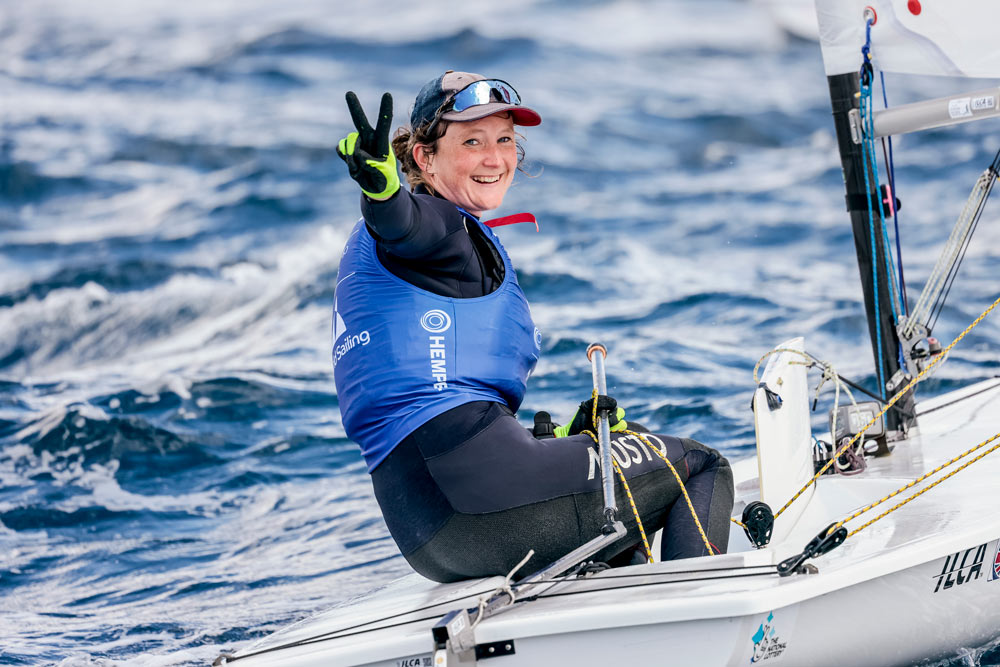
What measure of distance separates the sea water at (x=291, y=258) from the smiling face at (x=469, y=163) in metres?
0.22

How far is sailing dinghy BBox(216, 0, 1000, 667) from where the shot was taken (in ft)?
6.52

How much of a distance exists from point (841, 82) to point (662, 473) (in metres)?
1.58

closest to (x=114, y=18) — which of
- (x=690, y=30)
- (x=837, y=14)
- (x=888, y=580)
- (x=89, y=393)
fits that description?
→ (x=690, y=30)

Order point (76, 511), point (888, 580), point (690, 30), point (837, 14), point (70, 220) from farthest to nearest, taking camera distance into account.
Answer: point (690, 30), point (70, 220), point (76, 511), point (837, 14), point (888, 580)

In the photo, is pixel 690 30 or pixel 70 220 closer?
pixel 70 220

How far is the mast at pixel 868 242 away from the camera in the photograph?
336cm

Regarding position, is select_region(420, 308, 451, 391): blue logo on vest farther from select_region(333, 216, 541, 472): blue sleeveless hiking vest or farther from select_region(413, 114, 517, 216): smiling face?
select_region(413, 114, 517, 216): smiling face

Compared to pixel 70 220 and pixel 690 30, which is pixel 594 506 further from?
pixel 690 30

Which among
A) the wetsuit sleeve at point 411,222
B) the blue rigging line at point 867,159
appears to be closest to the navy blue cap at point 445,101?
the wetsuit sleeve at point 411,222

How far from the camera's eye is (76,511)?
4785mm

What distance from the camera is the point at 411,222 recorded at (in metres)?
2.02

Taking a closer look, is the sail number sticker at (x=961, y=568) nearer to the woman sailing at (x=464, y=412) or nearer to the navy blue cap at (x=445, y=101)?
the woman sailing at (x=464, y=412)

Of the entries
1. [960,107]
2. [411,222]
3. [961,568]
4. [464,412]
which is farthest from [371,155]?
[960,107]

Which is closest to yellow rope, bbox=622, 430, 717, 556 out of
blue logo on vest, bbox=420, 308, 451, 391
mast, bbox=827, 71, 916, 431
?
blue logo on vest, bbox=420, 308, 451, 391
